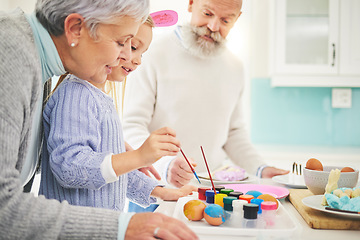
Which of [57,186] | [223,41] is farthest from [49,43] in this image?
[223,41]

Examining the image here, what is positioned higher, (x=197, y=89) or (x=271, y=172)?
(x=197, y=89)

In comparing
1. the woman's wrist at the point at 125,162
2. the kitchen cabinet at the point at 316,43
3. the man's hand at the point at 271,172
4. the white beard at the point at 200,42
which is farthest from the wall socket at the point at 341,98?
the woman's wrist at the point at 125,162

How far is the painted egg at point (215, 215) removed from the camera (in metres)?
0.79

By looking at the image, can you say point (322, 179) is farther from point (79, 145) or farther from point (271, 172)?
point (79, 145)

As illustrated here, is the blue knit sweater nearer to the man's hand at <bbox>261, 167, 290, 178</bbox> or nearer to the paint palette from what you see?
the paint palette

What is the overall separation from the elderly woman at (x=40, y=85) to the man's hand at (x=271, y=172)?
2.78 ft

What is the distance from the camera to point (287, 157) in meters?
2.64

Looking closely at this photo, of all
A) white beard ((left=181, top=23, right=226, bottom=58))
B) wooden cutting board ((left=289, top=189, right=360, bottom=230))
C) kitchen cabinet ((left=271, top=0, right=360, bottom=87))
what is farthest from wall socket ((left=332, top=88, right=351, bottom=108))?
wooden cutting board ((left=289, top=189, right=360, bottom=230))

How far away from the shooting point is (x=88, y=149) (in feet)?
2.81

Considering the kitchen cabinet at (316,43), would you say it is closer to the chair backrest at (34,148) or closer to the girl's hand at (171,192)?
the girl's hand at (171,192)

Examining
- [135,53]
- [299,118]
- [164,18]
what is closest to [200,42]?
[164,18]

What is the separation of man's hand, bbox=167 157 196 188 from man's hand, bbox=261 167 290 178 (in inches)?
16.5

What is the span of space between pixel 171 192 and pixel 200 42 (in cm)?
91

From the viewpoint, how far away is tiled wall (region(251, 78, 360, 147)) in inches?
125
